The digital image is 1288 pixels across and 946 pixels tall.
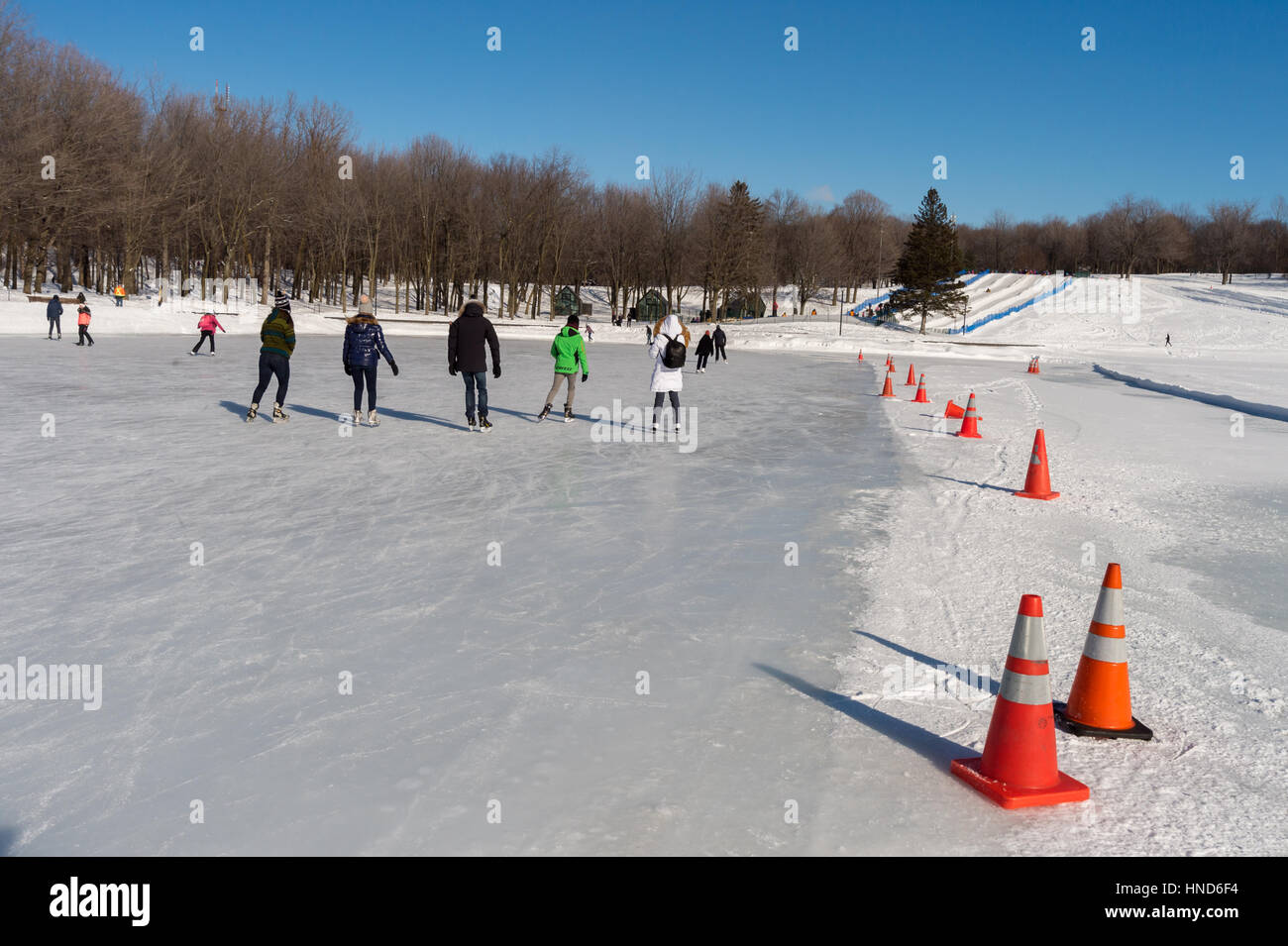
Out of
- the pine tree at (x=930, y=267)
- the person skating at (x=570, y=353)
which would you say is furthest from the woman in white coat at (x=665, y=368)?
the pine tree at (x=930, y=267)

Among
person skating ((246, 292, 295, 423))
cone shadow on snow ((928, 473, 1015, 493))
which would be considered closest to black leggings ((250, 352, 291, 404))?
person skating ((246, 292, 295, 423))

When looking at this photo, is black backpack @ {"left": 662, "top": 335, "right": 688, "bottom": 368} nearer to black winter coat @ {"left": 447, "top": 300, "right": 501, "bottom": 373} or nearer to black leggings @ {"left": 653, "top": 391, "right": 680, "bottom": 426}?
black leggings @ {"left": 653, "top": 391, "right": 680, "bottom": 426}

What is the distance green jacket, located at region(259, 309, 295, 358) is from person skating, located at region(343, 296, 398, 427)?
77 cm

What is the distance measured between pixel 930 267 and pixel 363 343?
244 ft

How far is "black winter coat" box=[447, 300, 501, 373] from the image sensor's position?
12461mm

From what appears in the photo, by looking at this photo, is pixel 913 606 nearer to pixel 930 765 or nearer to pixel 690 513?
pixel 930 765

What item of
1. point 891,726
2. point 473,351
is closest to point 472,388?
point 473,351

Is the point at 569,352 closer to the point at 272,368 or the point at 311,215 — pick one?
the point at 272,368

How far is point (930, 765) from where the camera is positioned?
153 inches

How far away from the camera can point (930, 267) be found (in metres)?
79.8

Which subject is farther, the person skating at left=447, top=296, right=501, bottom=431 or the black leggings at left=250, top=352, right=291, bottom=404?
the black leggings at left=250, top=352, right=291, bottom=404

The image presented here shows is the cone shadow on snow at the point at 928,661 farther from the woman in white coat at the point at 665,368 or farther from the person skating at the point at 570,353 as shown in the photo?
the person skating at the point at 570,353
